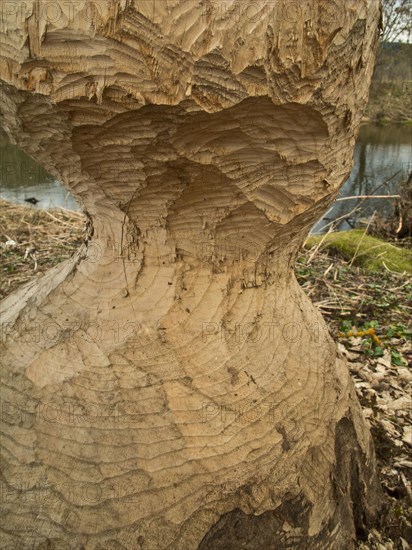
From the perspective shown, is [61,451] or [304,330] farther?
[304,330]

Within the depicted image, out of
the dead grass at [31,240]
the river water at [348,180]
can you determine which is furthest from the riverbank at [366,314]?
the river water at [348,180]

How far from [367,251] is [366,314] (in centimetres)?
127

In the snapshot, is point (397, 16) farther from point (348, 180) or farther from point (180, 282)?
point (180, 282)

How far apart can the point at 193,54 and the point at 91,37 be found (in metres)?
0.18

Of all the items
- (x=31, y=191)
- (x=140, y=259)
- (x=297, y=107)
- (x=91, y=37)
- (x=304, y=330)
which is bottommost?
(x=31, y=191)

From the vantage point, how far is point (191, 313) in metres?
1.21

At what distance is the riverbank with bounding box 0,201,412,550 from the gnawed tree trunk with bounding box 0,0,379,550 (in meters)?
0.32

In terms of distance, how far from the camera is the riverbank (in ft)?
5.35

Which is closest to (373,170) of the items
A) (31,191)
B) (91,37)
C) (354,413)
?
(31,191)

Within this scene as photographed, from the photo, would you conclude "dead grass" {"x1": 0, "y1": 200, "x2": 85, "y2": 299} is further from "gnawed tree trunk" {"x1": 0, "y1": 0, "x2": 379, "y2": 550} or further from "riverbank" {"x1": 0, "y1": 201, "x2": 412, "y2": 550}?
"gnawed tree trunk" {"x1": 0, "y1": 0, "x2": 379, "y2": 550}

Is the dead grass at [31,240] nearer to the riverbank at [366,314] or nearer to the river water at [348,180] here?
the riverbank at [366,314]

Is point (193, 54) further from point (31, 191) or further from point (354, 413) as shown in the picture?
point (31, 191)

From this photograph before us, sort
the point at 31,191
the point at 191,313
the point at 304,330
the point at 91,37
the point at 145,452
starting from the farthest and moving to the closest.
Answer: the point at 31,191 < the point at 304,330 < the point at 191,313 < the point at 145,452 < the point at 91,37

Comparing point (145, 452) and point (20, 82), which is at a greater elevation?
point (20, 82)
